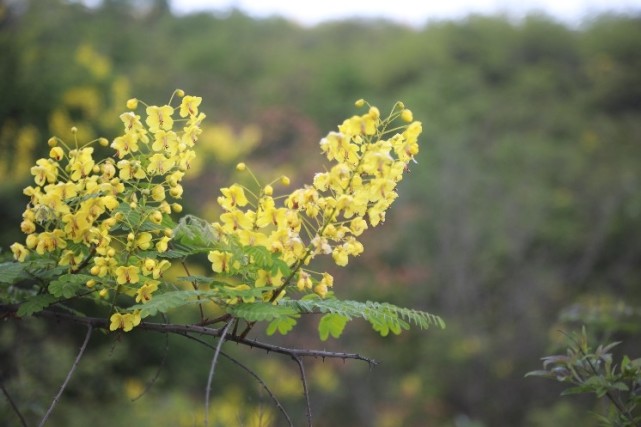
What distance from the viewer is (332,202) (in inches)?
67.9

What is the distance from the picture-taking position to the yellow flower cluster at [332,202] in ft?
5.67

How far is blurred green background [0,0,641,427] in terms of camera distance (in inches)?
326

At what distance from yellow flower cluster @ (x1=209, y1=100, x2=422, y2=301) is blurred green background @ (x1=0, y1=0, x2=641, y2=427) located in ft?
5.35

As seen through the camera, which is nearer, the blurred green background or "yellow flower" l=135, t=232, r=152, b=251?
"yellow flower" l=135, t=232, r=152, b=251

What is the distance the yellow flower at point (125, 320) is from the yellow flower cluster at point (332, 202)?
0.28m

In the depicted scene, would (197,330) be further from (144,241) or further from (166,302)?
(144,241)

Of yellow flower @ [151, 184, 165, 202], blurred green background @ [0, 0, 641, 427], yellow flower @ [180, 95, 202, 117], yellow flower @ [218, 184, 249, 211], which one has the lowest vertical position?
blurred green background @ [0, 0, 641, 427]

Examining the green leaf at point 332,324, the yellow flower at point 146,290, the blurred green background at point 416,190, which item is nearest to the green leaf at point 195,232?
the yellow flower at point 146,290

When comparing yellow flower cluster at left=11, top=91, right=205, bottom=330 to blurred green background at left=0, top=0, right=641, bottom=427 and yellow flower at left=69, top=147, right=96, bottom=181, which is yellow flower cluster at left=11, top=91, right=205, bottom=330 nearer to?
yellow flower at left=69, top=147, right=96, bottom=181

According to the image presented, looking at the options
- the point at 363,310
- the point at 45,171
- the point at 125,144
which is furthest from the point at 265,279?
the point at 45,171

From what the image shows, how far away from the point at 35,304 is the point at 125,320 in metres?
0.30

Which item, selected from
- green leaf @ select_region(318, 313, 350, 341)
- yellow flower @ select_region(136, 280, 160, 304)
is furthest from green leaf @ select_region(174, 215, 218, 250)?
green leaf @ select_region(318, 313, 350, 341)

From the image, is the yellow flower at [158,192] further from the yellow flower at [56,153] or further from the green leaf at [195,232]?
the yellow flower at [56,153]

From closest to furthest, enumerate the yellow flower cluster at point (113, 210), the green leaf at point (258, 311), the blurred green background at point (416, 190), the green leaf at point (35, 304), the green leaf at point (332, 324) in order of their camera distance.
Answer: the green leaf at point (258, 311) < the yellow flower cluster at point (113, 210) < the green leaf at point (35, 304) < the green leaf at point (332, 324) < the blurred green background at point (416, 190)
